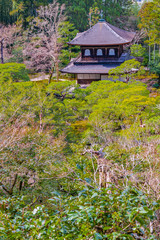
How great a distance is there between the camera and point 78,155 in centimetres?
763

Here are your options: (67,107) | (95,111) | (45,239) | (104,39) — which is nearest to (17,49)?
(104,39)

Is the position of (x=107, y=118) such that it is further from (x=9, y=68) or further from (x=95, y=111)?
(x=9, y=68)

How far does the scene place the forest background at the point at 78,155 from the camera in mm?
2865

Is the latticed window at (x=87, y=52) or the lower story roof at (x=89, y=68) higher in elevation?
the latticed window at (x=87, y=52)

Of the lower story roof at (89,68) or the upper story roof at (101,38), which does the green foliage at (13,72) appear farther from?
the upper story roof at (101,38)

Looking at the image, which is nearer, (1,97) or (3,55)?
(1,97)

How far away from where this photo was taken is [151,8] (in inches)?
1010

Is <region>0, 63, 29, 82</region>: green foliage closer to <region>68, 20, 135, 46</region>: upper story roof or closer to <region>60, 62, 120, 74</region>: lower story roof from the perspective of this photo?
<region>60, 62, 120, 74</region>: lower story roof

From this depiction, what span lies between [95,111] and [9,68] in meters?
9.33

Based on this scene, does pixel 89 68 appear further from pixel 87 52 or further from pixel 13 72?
pixel 13 72

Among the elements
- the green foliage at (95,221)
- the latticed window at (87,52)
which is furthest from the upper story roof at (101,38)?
the green foliage at (95,221)

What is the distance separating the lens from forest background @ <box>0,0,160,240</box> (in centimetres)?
287

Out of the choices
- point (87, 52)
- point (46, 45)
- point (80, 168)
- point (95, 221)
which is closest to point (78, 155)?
point (80, 168)

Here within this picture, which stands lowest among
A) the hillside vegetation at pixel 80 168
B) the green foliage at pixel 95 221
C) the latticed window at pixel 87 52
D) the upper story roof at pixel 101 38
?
the hillside vegetation at pixel 80 168
